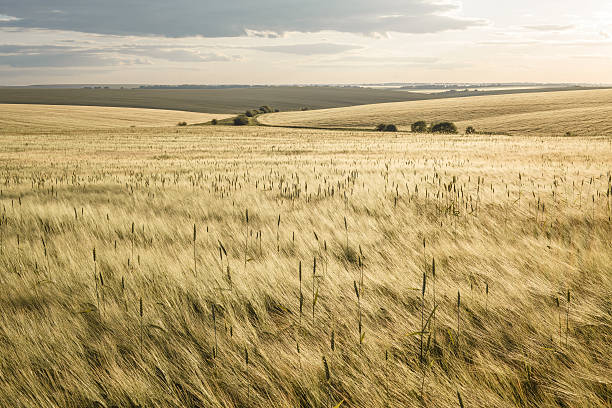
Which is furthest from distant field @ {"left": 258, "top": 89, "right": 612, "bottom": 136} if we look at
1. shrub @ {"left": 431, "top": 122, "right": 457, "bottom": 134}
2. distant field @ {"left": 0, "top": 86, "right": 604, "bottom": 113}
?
distant field @ {"left": 0, "top": 86, "right": 604, "bottom": 113}

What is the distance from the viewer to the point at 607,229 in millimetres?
4508

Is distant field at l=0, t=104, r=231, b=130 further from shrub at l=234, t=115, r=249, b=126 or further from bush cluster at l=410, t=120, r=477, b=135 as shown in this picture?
bush cluster at l=410, t=120, r=477, b=135

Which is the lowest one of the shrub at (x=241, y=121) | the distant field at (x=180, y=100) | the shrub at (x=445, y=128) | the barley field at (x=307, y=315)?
the barley field at (x=307, y=315)

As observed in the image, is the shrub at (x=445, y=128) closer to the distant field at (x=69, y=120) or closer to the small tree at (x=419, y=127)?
the small tree at (x=419, y=127)

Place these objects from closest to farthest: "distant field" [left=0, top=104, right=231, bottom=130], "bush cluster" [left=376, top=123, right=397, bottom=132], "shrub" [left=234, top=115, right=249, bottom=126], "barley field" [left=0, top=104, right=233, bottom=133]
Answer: "bush cluster" [left=376, top=123, right=397, bottom=132] → "barley field" [left=0, top=104, right=233, bottom=133] → "distant field" [left=0, top=104, right=231, bottom=130] → "shrub" [left=234, top=115, right=249, bottom=126]

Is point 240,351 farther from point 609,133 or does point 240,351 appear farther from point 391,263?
point 609,133

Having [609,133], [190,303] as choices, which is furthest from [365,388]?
[609,133]

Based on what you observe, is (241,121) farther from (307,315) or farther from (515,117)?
(307,315)

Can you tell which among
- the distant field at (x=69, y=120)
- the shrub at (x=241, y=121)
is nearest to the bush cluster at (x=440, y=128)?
the shrub at (x=241, y=121)

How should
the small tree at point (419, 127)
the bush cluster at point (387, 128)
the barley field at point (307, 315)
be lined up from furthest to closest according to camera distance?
the bush cluster at point (387, 128)
the small tree at point (419, 127)
the barley field at point (307, 315)

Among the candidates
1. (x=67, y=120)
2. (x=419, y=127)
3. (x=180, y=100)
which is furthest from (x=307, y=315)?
(x=180, y=100)

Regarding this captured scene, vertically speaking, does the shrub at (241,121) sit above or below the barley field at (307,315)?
above

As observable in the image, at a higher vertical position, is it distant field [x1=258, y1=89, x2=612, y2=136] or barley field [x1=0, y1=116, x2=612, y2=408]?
distant field [x1=258, y1=89, x2=612, y2=136]

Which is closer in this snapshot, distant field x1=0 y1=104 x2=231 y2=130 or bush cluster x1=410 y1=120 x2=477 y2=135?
bush cluster x1=410 y1=120 x2=477 y2=135
